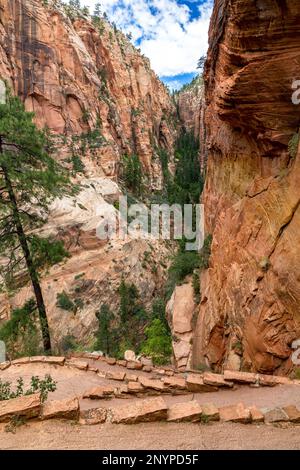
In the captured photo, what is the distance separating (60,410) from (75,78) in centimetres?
4914

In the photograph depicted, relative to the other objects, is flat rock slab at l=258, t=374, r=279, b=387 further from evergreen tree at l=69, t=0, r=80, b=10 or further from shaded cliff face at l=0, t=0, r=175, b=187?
evergreen tree at l=69, t=0, r=80, b=10

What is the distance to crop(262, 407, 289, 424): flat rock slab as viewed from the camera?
404cm

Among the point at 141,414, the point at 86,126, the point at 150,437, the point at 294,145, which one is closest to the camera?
the point at 150,437

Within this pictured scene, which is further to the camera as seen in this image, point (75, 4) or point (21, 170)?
point (75, 4)

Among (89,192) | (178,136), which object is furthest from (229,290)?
(178,136)

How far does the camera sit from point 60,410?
3830 mm

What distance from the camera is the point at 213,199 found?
16.3 meters

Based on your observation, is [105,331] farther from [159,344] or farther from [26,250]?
[26,250]

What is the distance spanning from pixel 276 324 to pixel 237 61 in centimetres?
776

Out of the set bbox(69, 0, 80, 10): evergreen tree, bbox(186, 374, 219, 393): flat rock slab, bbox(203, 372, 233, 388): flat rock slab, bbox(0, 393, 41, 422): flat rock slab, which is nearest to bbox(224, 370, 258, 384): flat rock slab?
bbox(203, 372, 233, 388): flat rock slab

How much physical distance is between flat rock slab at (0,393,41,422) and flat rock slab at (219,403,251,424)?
2.65 m

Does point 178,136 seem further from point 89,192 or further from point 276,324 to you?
point 276,324

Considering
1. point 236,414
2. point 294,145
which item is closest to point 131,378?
point 236,414

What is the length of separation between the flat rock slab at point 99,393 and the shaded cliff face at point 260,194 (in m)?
4.49
